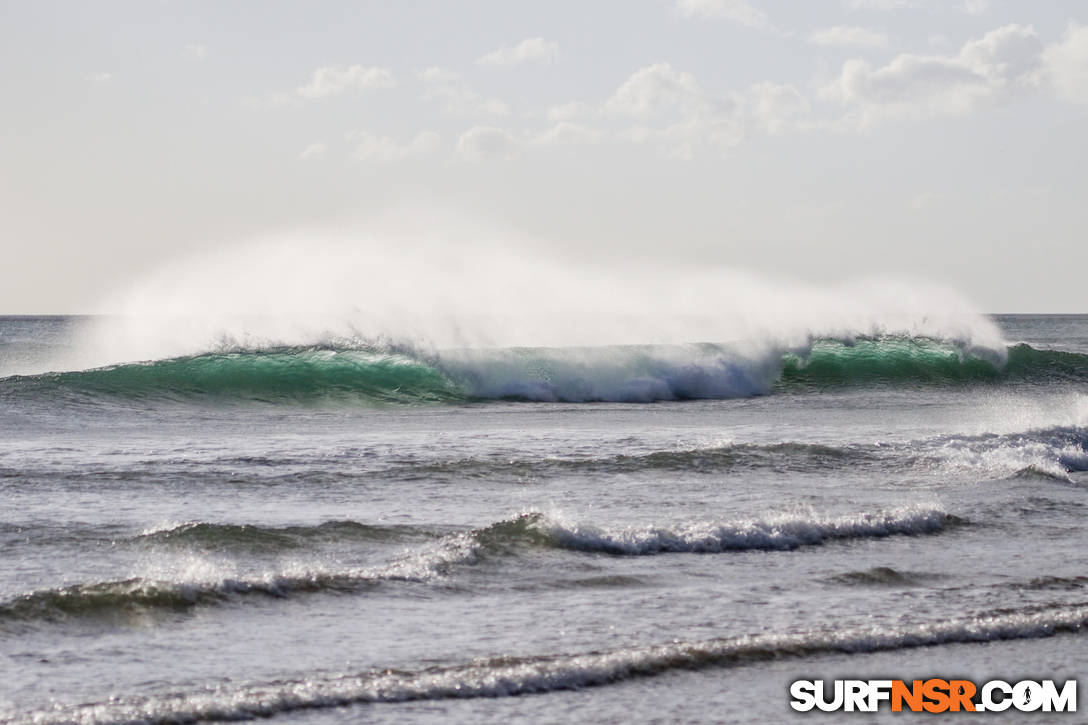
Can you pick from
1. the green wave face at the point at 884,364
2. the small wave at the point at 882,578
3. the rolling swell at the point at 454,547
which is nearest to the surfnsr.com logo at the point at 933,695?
the small wave at the point at 882,578

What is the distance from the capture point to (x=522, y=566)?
8.63 m

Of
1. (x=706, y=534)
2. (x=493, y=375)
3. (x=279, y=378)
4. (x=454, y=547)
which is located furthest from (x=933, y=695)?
(x=279, y=378)

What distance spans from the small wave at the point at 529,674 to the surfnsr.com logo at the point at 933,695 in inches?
18.4

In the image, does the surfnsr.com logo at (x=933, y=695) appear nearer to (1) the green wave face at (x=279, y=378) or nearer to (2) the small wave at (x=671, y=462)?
(2) the small wave at (x=671, y=462)

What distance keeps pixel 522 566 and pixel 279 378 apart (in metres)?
18.2

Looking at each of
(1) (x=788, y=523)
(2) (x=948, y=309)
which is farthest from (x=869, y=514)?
(2) (x=948, y=309)

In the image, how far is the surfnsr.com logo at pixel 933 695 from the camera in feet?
19.3

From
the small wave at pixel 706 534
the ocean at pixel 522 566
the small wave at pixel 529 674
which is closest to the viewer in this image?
the small wave at pixel 529 674

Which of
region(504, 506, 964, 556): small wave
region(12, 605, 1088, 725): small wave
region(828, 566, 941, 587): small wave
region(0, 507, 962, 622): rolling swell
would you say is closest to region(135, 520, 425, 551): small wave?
region(0, 507, 962, 622): rolling swell

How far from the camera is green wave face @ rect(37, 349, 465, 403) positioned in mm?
23344

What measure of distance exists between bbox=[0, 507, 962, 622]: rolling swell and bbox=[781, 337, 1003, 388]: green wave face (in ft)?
60.9

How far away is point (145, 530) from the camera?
9469mm

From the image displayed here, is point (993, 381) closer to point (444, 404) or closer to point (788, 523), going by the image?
point (444, 404)

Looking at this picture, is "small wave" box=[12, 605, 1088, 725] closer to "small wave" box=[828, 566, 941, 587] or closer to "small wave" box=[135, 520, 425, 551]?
"small wave" box=[828, 566, 941, 587]
